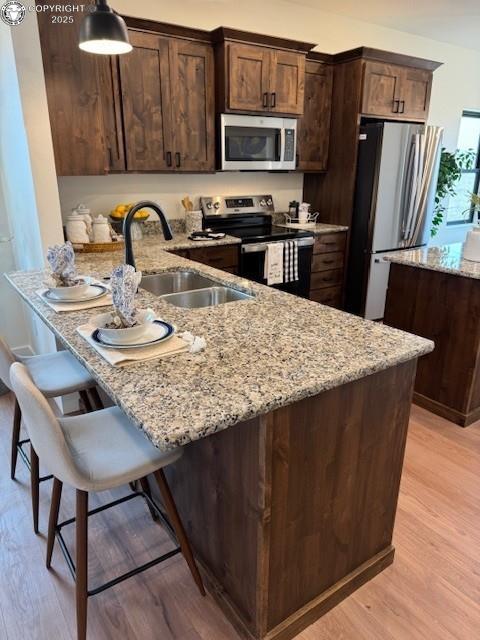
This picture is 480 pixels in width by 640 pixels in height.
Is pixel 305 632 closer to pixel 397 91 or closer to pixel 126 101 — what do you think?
pixel 126 101

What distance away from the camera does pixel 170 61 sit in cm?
315

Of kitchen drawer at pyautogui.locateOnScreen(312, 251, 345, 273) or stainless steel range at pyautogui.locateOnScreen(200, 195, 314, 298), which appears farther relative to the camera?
kitchen drawer at pyautogui.locateOnScreen(312, 251, 345, 273)

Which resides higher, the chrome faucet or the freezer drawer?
the chrome faucet

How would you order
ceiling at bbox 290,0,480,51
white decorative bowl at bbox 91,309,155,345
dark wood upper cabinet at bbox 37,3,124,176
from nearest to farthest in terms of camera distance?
white decorative bowl at bbox 91,309,155,345
dark wood upper cabinet at bbox 37,3,124,176
ceiling at bbox 290,0,480,51

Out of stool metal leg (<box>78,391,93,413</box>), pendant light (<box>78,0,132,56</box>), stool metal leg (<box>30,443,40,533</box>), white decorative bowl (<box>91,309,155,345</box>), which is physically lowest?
stool metal leg (<box>30,443,40,533</box>)

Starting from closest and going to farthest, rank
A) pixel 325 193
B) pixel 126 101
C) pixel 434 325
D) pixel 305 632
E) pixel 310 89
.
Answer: pixel 305 632
pixel 434 325
pixel 126 101
pixel 310 89
pixel 325 193

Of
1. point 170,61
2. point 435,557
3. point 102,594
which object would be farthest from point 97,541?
point 170,61

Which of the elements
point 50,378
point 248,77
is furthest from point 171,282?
point 248,77

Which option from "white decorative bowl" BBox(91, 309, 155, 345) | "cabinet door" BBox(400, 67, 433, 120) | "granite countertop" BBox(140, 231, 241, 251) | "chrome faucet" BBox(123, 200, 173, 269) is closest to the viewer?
"white decorative bowl" BBox(91, 309, 155, 345)

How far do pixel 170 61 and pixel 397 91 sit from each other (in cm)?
212

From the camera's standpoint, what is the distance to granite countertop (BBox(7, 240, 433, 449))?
981 millimetres

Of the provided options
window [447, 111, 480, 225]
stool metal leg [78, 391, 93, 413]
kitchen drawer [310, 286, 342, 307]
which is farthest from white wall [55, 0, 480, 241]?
stool metal leg [78, 391, 93, 413]

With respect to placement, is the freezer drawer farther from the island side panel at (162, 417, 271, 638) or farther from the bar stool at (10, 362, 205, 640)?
the bar stool at (10, 362, 205, 640)

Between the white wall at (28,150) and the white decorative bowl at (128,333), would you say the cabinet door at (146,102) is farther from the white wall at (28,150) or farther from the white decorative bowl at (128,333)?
the white decorative bowl at (128,333)
